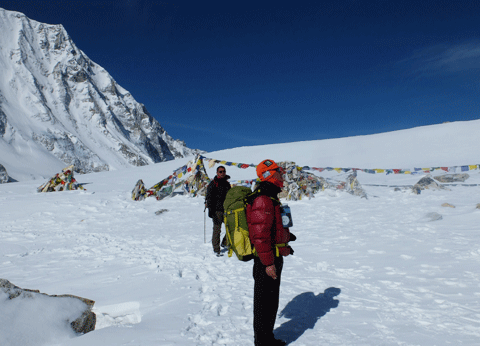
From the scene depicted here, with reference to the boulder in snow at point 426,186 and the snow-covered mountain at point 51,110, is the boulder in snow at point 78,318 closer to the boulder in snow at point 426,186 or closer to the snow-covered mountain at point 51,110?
the boulder in snow at point 426,186

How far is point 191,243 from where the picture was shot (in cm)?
754

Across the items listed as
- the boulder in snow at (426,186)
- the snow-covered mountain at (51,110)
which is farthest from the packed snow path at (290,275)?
the snow-covered mountain at (51,110)

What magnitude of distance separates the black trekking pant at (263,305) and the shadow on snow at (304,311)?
370mm

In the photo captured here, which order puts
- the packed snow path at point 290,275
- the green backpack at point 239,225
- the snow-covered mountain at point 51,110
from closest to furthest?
the green backpack at point 239,225 → the packed snow path at point 290,275 → the snow-covered mountain at point 51,110

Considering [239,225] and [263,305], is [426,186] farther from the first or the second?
[239,225]

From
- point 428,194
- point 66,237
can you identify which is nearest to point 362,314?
point 66,237

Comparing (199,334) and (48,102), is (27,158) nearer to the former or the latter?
(48,102)

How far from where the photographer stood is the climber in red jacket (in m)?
2.77

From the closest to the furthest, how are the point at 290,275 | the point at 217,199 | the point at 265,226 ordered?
the point at 265,226
the point at 290,275
the point at 217,199

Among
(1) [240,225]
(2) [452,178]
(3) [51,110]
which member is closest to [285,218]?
(1) [240,225]

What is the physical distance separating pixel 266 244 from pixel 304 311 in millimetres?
1570

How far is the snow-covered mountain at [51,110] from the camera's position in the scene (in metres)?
93.6

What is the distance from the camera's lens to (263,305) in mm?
2939

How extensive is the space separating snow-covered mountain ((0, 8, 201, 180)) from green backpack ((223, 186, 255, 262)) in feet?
→ 291
